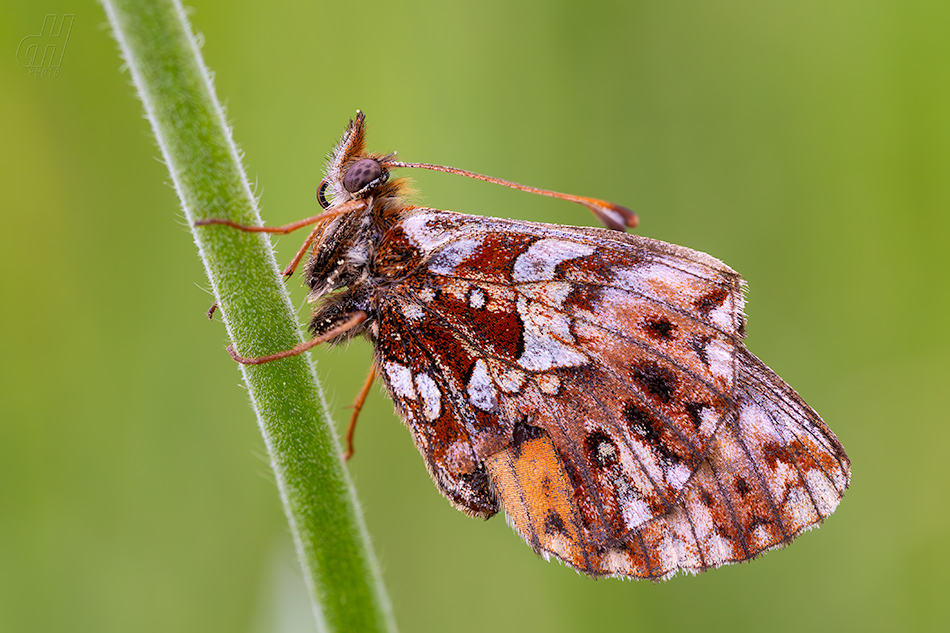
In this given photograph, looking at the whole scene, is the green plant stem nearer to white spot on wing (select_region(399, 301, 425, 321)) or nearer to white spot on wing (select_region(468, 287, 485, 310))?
white spot on wing (select_region(399, 301, 425, 321))

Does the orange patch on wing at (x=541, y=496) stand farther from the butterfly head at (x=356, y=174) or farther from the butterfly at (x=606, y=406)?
the butterfly head at (x=356, y=174)

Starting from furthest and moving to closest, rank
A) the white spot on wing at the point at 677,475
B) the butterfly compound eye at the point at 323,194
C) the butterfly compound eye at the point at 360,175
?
the butterfly compound eye at the point at 323,194 < the butterfly compound eye at the point at 360,175 < the white spot on wing at the point at 677,475

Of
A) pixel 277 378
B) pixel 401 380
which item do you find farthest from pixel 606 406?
pixel 277 378

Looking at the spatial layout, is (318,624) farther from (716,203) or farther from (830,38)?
(830,38)

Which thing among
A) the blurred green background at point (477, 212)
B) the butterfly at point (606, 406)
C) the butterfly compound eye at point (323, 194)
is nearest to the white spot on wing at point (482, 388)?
the butterfly at point (606, 406)

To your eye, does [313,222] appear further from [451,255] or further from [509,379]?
[509,379]
